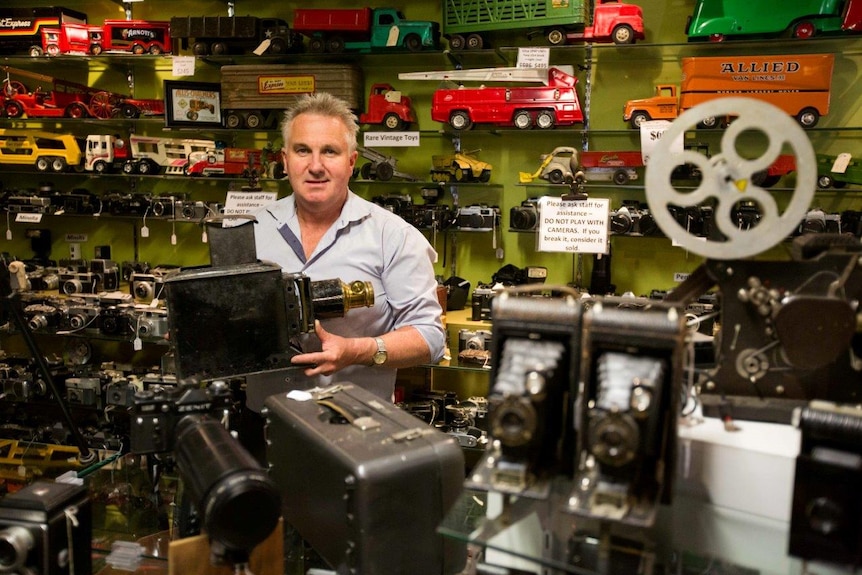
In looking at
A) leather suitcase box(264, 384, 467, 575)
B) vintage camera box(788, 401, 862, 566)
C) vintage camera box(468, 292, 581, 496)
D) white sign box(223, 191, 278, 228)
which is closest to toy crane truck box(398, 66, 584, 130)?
white sign box(223, 191, 278, 228)

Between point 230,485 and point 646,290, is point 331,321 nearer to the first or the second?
point 230,485

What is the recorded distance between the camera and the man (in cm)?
229

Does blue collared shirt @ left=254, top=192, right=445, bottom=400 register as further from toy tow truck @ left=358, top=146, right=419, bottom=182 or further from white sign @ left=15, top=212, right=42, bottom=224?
white sign @ left=15, top=212, right=42, bottom=224

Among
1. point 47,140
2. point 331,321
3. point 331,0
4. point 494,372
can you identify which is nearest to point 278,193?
point 331,0

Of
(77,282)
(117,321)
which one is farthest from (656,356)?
(77,282)

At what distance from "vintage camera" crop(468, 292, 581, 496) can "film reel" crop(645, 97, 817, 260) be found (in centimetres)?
25

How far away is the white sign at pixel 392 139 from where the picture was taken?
12.9ft

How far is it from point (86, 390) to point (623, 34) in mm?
3465

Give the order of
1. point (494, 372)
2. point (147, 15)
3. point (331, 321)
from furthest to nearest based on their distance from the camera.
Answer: point (147, 15)
point (331, 321)
point (494, 372)

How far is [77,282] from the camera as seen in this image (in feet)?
13.7

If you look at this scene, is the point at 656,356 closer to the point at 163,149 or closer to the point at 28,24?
the point at 163,149

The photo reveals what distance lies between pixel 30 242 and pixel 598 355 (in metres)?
4.69

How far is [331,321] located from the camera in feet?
7.46

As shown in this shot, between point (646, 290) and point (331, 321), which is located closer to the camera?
point (331, 321)
